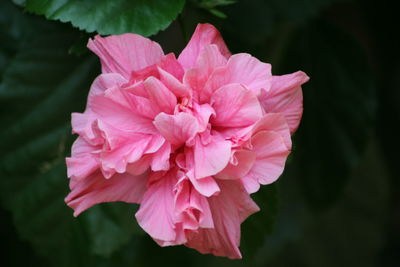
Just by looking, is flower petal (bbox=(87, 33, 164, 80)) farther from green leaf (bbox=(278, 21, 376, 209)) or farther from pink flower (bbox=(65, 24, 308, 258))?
green leaf (bbox=(278, 21, 376, 209))

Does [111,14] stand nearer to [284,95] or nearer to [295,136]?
[284,95]

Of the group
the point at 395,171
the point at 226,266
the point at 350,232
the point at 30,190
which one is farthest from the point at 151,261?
the point at 350,232

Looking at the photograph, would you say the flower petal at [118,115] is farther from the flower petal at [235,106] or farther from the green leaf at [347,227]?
the green leaf at [347,227]

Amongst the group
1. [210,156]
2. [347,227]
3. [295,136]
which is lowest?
[347,227]

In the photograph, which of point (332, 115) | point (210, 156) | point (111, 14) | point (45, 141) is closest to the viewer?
point (210, 156)

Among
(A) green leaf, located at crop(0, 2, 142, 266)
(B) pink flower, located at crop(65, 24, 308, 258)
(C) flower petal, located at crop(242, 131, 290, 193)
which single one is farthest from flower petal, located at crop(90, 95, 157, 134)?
(A) green leaf, located at crop(0, 2, 142, 266)

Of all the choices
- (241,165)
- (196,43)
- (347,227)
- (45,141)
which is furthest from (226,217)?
(347,227)

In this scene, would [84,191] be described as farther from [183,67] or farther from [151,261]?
[151,261]

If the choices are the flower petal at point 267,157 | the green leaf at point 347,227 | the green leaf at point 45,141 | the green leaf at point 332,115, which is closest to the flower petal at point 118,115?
the flower petal at point 267,157
